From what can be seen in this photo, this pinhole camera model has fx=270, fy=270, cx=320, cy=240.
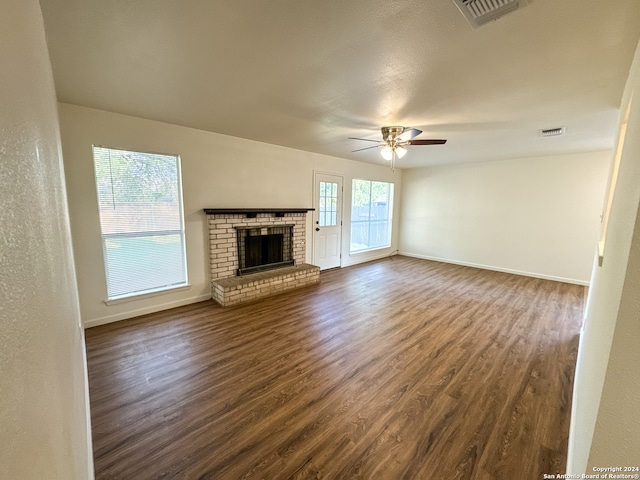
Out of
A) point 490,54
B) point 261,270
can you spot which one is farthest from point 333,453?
point 261,270

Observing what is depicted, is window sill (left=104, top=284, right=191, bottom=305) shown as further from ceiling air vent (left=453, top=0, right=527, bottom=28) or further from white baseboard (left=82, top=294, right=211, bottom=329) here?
ceiling air vent (left=453, top=0, right=527, bottom=28)

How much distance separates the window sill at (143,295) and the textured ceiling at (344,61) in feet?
6.97

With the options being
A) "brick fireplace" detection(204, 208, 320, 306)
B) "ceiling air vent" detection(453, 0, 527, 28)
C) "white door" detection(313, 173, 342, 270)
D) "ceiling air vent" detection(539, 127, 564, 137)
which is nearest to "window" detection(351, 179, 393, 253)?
"white door" detection(313, 173, 342, 270)

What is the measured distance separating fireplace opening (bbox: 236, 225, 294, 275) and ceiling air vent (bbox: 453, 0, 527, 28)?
3.56 meters

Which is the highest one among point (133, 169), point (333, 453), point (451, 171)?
point (451, 171)

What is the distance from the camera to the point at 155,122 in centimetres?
329

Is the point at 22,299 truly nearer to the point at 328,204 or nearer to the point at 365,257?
the point at 328,204

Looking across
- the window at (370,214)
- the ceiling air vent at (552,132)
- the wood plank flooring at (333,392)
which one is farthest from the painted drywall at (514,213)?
the ceiling air vent at (552,132)

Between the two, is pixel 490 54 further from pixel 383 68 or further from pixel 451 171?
pixel 451 171

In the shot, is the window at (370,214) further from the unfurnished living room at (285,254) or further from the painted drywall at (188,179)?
the unfurnished living room at (285,254)

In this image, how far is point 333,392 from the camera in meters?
2.12

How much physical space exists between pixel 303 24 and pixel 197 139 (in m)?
2.68

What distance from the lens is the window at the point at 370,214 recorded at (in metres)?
6.33

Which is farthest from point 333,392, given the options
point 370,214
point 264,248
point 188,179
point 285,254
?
point 370,214
